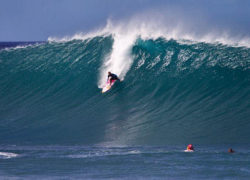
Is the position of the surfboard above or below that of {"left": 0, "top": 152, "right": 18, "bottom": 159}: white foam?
above

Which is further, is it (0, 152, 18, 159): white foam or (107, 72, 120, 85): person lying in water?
(107, 72, 120, 85): person lying in water

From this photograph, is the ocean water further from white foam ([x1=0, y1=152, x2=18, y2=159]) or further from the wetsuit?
the wetsuit

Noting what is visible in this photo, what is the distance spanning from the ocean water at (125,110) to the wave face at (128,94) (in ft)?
0.13

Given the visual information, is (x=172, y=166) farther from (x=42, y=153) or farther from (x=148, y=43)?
(x=148, y=43)

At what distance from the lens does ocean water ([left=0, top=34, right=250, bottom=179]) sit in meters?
11.2

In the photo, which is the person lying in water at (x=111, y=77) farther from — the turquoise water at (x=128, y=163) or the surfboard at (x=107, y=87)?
the turquoise water at (x=128, y=163)

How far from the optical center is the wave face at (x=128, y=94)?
15172 millimetres

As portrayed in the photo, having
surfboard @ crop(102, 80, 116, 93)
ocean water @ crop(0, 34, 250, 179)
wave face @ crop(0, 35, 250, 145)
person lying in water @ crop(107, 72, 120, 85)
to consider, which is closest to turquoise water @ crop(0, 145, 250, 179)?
ocean water @ crop(0, 34, 250, 179)

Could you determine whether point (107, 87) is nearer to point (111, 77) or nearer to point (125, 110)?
point (111, 77)

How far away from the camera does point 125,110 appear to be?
57.0 feet

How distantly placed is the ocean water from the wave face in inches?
1.6

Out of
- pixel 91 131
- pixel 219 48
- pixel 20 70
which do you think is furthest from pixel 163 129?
pixel 20 70

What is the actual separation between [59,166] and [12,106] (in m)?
8.83

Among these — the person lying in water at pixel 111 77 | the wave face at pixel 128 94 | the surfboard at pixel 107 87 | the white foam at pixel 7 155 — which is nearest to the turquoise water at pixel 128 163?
the white foam at pixel 7 155
